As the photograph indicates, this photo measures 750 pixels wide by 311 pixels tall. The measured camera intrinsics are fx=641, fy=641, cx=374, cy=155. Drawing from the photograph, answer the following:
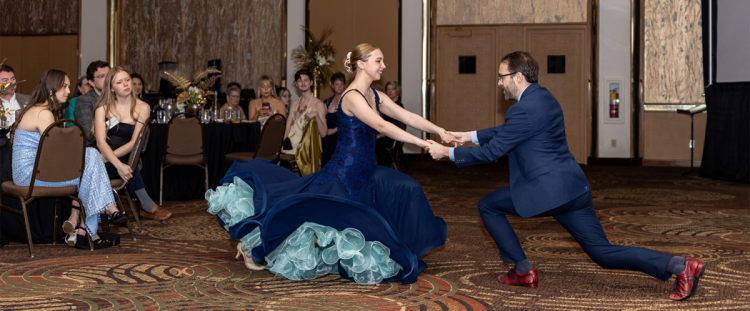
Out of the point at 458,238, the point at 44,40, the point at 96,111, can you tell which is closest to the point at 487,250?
the point at 458,238

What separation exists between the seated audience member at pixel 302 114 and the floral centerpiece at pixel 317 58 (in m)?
3.85

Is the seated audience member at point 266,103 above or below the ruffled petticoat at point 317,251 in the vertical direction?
above

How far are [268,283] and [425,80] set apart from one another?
8.45 m

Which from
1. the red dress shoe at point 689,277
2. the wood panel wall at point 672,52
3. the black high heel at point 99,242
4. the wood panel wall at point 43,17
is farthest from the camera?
the wood panel wall at point 43,17

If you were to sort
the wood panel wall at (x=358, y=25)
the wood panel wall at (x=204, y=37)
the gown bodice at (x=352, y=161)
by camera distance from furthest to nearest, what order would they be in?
1. the wood panel wall at (x=204, y=37)
2. the wood panel wall at (x=358, y=25)
3. the gown bodice at (x=352, y=161)

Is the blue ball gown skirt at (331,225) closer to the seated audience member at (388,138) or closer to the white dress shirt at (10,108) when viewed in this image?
the white dress shirt at (10,108)

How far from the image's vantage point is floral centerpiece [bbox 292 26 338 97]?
418 inches

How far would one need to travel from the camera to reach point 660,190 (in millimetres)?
7344

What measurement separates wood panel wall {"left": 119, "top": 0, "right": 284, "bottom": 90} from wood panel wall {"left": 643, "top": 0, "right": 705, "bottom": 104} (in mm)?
6284

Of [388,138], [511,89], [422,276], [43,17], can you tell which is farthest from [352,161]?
[43,17]

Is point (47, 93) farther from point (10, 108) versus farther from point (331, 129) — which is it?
point (331, 129)

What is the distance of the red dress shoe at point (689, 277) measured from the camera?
2725 millimetres

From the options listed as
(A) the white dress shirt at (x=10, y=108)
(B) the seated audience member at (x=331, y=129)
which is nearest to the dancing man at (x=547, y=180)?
(A) the white dress shirt at (x=10, y=108)

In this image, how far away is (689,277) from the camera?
2742mm
